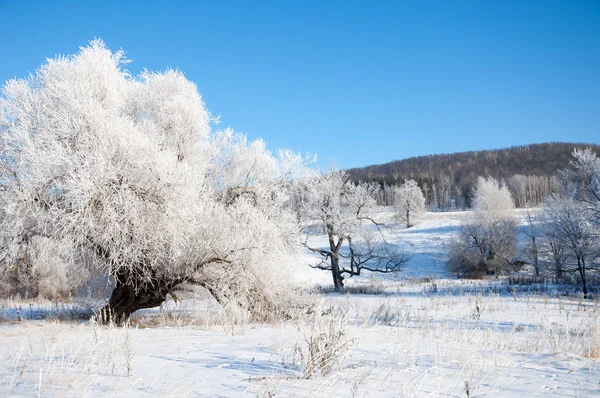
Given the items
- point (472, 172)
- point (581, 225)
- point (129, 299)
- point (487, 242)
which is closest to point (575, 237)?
point (581, 225)

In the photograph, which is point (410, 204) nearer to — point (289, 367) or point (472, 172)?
point (472, 172)

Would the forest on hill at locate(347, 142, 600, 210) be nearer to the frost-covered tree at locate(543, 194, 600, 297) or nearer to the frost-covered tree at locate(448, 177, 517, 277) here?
the frost-covered tree at locate(448, 177, 517, 277)

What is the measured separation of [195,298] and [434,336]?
9.14 meters

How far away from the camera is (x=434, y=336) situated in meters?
7.43

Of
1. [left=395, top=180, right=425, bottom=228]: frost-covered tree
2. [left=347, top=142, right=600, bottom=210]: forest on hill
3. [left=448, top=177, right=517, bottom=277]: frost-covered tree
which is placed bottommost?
[left=448, top=177, right=517, bottom=277]: frost-covered tree

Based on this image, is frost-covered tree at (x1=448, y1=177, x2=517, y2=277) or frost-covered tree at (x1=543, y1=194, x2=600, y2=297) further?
frost-covered tree at (x1=448, y1=177, x2=517, y2=277)

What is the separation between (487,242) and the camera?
46.2m

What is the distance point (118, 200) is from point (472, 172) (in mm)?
148034

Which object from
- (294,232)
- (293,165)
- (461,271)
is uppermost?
(293,165)

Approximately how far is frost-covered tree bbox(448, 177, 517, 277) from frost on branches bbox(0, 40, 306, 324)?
3759 cm

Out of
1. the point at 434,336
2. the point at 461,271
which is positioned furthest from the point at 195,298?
the point at 461,271

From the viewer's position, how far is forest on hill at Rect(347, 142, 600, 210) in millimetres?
112981

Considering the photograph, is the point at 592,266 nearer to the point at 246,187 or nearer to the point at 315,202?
the point at 315,202

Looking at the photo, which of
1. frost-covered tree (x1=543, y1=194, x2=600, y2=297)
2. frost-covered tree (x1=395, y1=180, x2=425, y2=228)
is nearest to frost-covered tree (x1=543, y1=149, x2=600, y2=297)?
frost-covered tree (x1=543, y1=194, x2=600, y2=297)
